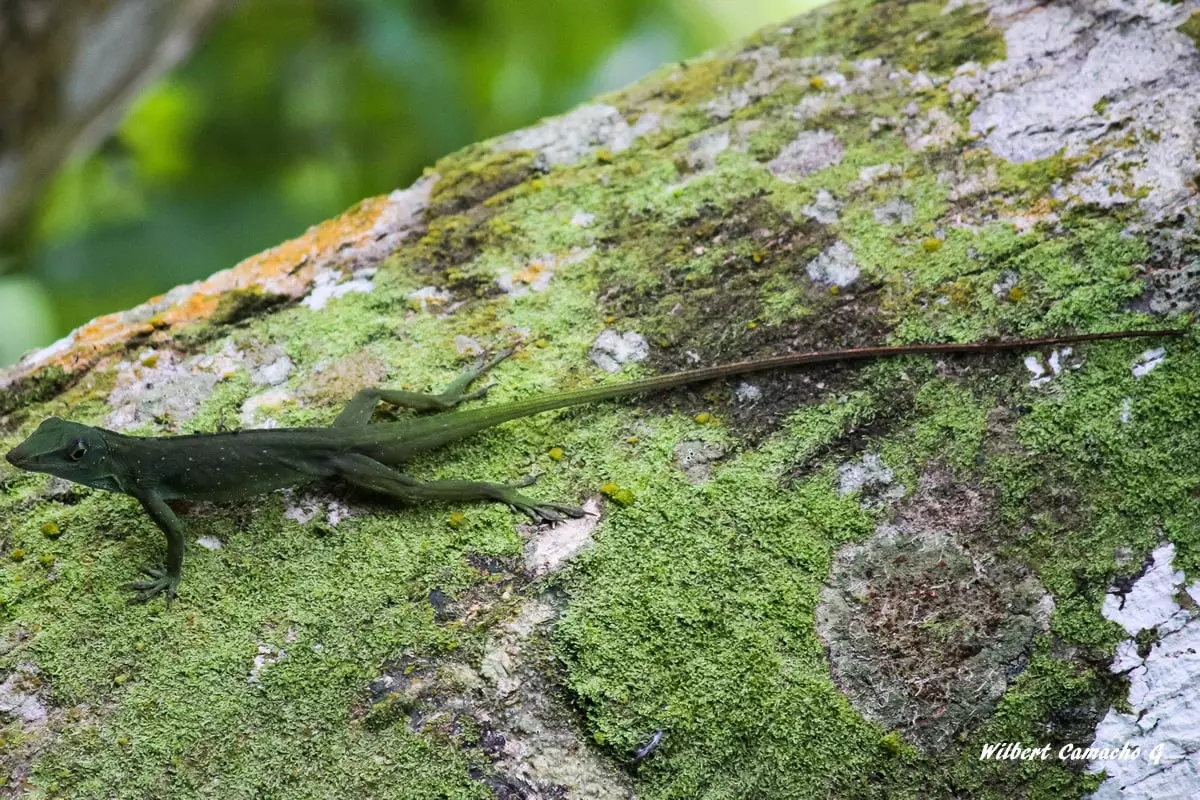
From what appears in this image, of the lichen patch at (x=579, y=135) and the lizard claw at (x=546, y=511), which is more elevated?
the lichen patch at (x=579, y=135)

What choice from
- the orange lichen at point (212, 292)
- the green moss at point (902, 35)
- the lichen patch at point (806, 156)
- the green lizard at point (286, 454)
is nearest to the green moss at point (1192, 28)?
the green moss at point (902, 35)

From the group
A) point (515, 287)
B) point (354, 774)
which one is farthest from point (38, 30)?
point (354, 774)

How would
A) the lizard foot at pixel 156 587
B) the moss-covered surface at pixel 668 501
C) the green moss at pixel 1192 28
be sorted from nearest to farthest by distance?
1. the moss-covered surface at pixel 668 501
2. the lizard foot at pixel 156 587
3. the green moss at pixel 1192 28

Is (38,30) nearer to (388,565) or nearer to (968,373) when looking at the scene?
(388,565)

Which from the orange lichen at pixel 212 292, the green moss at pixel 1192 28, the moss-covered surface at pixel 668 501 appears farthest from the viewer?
the orange lichen at pixel 212 292

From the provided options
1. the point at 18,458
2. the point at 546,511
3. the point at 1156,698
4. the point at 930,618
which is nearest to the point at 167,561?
the point at 18,458

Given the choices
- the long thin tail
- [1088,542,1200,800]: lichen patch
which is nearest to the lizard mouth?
the long thin tail

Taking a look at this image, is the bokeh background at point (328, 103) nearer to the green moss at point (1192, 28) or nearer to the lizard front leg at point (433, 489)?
the green moss at point (1192, 28)
